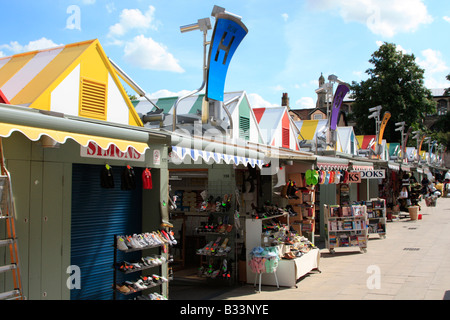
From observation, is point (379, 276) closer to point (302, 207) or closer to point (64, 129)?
point (302, 207)

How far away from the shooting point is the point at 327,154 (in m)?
15.3

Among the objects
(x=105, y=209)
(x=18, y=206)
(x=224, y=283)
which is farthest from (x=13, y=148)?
(x=224, y=283)

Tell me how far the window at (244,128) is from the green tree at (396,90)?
24.2 m

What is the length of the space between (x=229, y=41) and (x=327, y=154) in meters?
7.59

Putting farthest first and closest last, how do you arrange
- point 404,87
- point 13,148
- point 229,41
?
1. point 404,87
2. point 229,41
3. point 13,148

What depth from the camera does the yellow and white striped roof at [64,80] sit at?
670 cm

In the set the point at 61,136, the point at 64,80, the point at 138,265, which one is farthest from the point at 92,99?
the point at 138,265

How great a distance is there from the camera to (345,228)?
44.8 feet

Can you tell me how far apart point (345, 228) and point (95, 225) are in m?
9.27

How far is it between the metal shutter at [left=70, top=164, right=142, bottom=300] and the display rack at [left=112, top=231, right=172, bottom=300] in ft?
0.52

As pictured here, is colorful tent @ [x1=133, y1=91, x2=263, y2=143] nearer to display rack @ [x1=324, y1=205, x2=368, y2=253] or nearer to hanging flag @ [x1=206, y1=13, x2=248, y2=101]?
display rack @ [x1=324, y1=205, x2=368, y2=253]

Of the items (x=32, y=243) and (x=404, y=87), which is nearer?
(x=32, y=243)
